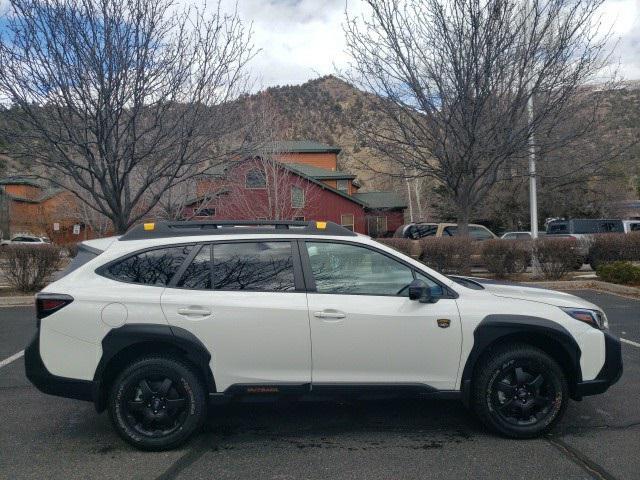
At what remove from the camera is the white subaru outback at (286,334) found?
4207 mm

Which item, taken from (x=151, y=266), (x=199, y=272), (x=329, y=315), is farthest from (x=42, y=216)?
(x=329, y=315)

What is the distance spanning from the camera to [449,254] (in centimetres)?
1408

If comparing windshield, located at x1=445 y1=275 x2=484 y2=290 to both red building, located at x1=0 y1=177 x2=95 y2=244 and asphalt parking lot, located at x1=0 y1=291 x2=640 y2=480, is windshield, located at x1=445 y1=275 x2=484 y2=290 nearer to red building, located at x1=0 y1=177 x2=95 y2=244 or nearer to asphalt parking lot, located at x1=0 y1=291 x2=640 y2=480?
asphalt parking lot, located at x1=0 y1=291 x2=640 y2=480

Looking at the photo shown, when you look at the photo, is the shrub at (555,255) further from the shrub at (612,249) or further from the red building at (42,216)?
the red building at (42,216)

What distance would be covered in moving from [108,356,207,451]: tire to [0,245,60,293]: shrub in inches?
385

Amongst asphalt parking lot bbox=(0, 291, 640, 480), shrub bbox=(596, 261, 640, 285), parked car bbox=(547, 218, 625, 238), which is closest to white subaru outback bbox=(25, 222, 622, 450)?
asphalt parking lot bbox=(0, 291, 640, 480)

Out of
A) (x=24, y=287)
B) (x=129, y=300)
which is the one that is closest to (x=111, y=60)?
(x=24, y=287)

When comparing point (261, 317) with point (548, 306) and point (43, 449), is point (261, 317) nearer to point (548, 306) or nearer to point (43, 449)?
point (43, 449)

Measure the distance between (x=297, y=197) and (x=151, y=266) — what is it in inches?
1108

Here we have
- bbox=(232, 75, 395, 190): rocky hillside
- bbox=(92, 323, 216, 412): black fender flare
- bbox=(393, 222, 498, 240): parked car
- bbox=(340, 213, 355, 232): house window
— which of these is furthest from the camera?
bbox=(232, 75, 395, 190): rocky hillside

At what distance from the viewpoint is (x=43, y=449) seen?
14.2ft

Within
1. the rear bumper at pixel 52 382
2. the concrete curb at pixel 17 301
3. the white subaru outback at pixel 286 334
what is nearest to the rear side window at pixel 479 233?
the concrete curb at pixel 17 301

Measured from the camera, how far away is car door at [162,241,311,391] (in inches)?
166

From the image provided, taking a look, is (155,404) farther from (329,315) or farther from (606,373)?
(606,373)
